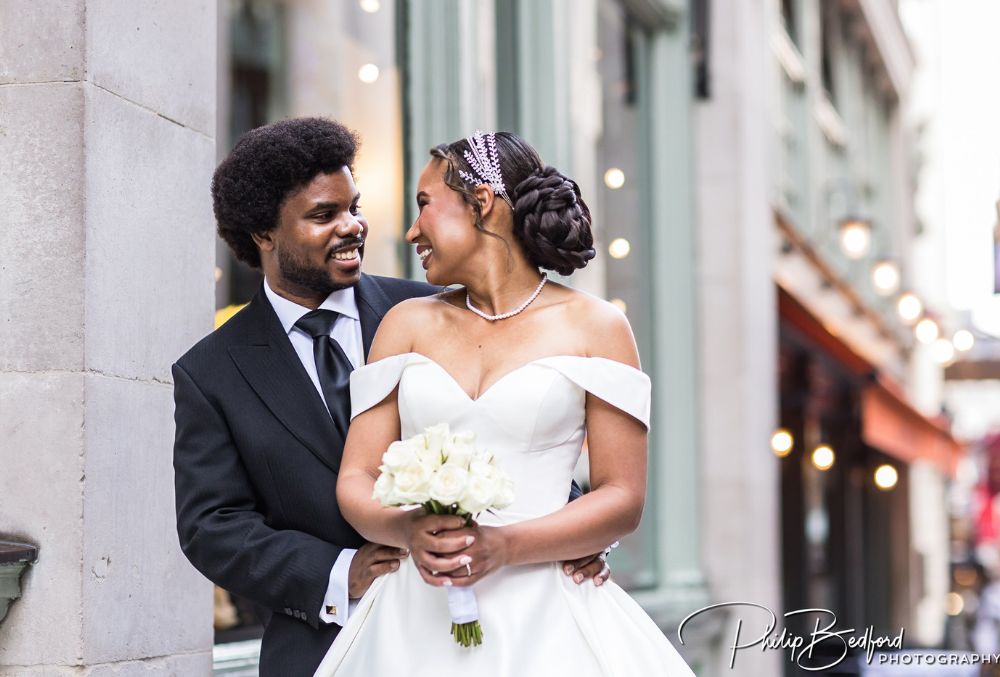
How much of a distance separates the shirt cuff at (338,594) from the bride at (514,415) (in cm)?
9

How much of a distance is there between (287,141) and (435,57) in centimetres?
364

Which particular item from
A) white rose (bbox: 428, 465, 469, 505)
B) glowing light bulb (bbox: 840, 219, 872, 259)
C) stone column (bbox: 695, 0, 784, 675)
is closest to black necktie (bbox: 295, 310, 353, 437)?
white rose (bbox: 428, 465, 469, 505)

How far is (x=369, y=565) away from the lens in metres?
3.59

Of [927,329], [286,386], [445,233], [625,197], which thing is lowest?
[286,386]

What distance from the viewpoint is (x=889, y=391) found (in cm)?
1375

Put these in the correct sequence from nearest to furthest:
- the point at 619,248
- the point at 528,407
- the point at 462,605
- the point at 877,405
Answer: the point at 462,605
the point at 528,407
the point at 619,248
the point at 877,405

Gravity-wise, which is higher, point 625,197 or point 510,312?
point 625,197

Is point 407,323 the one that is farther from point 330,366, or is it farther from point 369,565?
point 369,565

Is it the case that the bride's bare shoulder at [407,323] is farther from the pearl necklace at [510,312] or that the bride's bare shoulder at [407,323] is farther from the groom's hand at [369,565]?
the groom's hand at [369,565]

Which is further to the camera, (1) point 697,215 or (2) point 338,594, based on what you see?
(1) point 697,215

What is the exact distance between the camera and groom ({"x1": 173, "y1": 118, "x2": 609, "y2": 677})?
3.64 metres

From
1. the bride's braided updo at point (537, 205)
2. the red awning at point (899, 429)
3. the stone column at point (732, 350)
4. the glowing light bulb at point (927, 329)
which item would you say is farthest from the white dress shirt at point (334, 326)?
the glowing light bulb at point (927, 329)

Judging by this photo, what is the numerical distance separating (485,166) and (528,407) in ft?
1.90

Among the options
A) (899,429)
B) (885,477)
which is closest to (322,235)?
(885,477)
